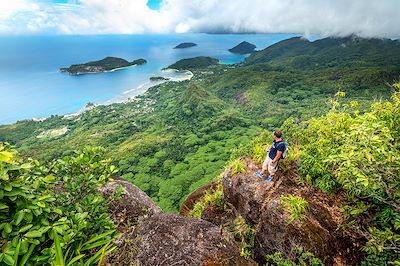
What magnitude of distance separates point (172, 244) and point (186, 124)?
9566cm

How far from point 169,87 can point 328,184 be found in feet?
534

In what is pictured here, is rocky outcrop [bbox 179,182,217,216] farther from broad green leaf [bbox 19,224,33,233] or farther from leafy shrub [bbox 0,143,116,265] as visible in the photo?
broad green leaf [bbox 19,224,33,233]

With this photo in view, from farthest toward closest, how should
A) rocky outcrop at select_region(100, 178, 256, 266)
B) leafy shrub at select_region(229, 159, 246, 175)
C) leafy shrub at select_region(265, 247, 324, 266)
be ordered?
1. leafy shrub at select_region(229, 159, 246, 175)
2. leafy shrub at select_region(265, 247, 324, 266)
3. rocky outcrop at select_region(100, 178, 256, 266)

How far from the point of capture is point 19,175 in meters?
3.25

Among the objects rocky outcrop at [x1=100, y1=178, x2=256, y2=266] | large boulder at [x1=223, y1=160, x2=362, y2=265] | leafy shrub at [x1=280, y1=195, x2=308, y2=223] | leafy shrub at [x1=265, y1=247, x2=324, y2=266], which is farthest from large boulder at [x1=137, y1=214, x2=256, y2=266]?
leafy shrub at [x1=280, y1=195, x2=308, y2=223]

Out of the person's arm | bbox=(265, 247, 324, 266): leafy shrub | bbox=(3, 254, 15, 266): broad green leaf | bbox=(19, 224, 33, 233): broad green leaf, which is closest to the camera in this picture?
bbox=(3, 254, 15, 266): broad green leaf

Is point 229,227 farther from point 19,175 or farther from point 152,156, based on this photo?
point 152,156

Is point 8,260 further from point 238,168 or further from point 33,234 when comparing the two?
point 238,168

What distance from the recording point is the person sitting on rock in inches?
298

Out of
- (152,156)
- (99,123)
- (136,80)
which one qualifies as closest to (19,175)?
(152,156)

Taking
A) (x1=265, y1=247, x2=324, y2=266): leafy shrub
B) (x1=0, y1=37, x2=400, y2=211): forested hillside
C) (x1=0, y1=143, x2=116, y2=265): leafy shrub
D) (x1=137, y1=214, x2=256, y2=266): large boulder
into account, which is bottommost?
(x1=0, y1=37, x2=400, y2=211): forested hillside

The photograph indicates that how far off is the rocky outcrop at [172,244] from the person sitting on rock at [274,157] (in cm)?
312

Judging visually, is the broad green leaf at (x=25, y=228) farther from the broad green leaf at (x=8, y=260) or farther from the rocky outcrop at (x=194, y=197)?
the rocky outcrop at (x=194, y=197)

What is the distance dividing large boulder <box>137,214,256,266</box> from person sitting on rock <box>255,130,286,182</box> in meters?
3.11
